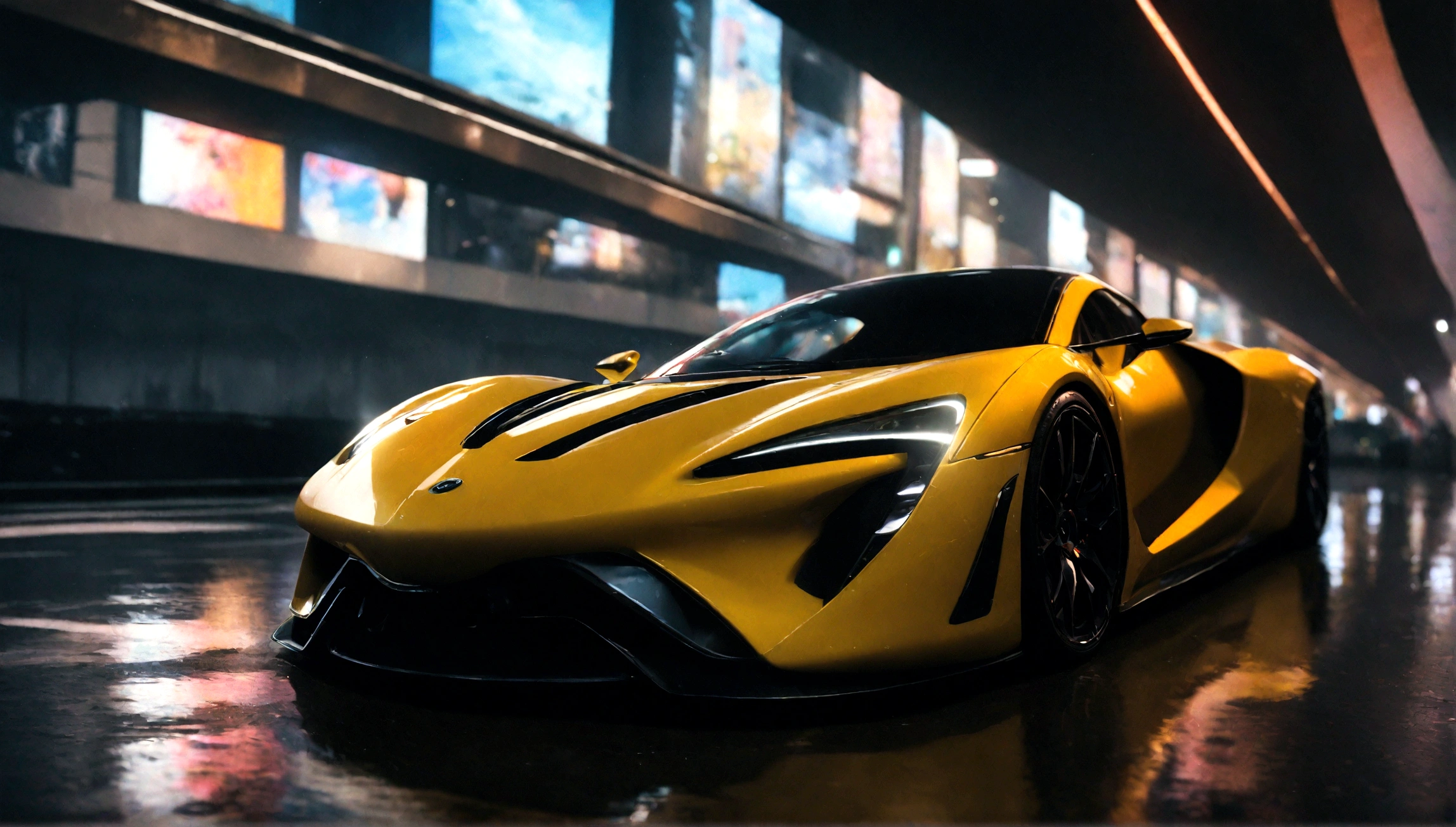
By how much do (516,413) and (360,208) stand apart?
25.3 metres

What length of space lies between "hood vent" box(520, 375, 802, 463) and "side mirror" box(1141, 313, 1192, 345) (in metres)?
1.34

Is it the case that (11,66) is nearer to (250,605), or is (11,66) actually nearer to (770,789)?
(250,605)

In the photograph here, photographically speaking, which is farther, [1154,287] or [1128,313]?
[1154,287]

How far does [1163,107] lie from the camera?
16500 mm

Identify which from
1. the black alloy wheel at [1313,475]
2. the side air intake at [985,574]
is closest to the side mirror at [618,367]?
the side air intake at [985,574]

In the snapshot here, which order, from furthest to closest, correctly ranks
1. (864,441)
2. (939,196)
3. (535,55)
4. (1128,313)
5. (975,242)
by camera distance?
(975,242), (939,196), (535,55), (1128,313), (864,441)

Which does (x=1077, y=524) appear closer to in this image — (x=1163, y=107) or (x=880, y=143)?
(x=1163, y=107)

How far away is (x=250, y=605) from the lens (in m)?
3.91

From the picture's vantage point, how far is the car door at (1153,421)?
342 centimetres

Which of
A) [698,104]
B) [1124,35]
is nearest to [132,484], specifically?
[1124,35]

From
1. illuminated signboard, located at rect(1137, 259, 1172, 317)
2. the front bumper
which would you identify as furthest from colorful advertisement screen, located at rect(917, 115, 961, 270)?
the front bumper

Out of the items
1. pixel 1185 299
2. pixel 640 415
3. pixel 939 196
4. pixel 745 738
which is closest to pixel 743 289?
pixel 939 196

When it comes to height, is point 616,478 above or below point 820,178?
below

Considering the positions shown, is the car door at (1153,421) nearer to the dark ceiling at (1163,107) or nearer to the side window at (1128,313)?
the side window at (1128,313)
